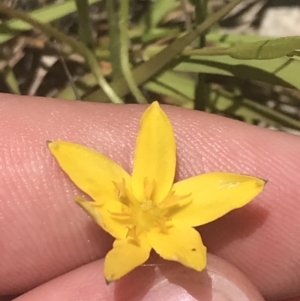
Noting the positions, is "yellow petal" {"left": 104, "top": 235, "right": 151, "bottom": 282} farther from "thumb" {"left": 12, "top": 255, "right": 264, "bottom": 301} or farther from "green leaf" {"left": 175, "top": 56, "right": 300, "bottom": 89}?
"green leaf" {"left": 175, "top": 56, "right": 300, "bottom": 89}

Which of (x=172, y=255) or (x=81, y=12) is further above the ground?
(x=81, y=12)

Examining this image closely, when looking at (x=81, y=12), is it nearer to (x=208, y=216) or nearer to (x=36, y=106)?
(x=36, y=106)

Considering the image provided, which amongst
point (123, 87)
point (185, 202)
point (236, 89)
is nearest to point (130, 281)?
point (185, 202)

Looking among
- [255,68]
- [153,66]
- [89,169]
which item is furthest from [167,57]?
[89,169]

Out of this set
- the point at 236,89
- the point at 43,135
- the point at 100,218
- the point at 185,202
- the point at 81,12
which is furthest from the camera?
the point at 236,89

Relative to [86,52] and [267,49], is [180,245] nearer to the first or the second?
[267,49]
